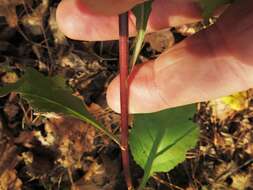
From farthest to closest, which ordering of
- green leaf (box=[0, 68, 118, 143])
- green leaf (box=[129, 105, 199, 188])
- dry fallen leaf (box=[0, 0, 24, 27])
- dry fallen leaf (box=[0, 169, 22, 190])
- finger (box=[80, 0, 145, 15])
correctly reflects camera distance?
dry fallen leaf (box=[0, 0, 24, 27]) < dry fallen leaf (box=[0, 169, 22, 190]) < green leaf (box=[129, 105, 199, 188]) < green leaf (box=[0, 68, 118, 143]) < finger (box=[80, 0, 145, 15])

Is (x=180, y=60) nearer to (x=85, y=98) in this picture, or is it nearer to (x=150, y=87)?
(x=150, y=87)

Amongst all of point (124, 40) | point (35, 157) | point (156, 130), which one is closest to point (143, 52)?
point (156, 130)

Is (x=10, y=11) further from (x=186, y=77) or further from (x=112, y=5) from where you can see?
(x=112, y=5)

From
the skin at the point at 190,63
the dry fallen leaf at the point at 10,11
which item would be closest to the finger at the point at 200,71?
the skin at the point at 190,63

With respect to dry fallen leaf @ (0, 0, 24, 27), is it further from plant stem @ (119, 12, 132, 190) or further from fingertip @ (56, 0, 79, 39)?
plant stem @ (119, 12, 132, 190)

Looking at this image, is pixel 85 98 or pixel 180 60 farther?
pixel 85 98

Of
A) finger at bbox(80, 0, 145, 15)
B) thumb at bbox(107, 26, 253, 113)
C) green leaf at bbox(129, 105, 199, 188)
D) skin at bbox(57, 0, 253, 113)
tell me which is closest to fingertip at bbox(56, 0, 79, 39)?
skin at bbox(57, 0, 253, 113)
